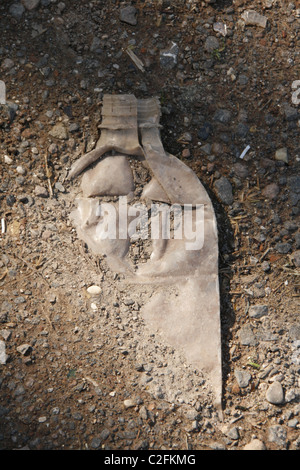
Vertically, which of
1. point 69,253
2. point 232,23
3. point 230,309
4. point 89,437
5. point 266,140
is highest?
point 232,23

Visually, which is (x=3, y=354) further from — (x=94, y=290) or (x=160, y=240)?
(x=160, y=240)

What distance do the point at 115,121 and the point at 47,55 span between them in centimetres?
50

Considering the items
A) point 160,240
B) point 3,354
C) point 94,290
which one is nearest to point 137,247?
point 160,240

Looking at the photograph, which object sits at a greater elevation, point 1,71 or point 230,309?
point 1,71

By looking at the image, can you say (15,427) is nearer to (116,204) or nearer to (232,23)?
(116,204)

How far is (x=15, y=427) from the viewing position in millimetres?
1868

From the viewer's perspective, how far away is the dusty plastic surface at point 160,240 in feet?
6.62

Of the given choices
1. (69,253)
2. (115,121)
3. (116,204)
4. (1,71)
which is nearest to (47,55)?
(1,71)

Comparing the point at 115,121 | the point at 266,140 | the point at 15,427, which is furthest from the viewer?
the point at 266,140
